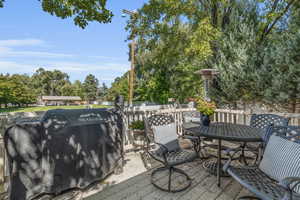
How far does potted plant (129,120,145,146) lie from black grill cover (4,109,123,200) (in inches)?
41.5

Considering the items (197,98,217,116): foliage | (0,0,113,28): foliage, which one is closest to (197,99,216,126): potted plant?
(197,98,217,116): foliage

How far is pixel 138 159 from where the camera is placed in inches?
127

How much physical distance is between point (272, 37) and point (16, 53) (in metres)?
36.6

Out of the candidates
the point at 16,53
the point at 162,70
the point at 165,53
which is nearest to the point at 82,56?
the point at 16,53

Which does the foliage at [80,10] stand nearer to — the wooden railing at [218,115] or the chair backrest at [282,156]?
the wooden railing at [218,115]

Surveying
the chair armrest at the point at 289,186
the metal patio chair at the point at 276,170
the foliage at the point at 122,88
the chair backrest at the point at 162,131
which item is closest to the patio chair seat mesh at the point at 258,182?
the metal patio chair at the point at 276,170

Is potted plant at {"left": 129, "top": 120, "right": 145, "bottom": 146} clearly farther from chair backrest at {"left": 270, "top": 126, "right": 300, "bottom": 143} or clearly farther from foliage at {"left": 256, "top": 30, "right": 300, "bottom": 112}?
foliage at {"left": 256, "top": 30, "right": 300, "bottom": 112}

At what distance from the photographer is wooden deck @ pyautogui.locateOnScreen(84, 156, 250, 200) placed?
198 centimetres

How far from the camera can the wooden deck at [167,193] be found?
1982 millimetres

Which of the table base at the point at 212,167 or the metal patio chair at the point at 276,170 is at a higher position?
the metal patio chair at the point at 276,170

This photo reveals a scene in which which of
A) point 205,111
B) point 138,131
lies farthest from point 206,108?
point 138,131

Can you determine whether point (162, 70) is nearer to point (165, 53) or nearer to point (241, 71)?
point (165, 53)

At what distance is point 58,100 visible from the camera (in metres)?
48.8

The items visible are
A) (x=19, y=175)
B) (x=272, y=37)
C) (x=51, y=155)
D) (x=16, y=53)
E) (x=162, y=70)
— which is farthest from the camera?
(x=16, y=53)
